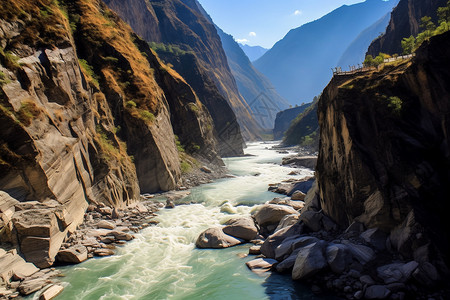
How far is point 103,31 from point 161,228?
80.7 feet

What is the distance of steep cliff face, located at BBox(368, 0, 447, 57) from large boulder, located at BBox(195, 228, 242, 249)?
2360 inches

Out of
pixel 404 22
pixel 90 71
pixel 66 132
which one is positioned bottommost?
pixel 66 132

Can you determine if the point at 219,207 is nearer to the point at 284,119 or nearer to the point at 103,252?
the point at 103,252

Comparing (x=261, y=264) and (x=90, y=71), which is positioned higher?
(x=90, y=71)

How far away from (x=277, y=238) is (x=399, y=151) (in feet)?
22.8

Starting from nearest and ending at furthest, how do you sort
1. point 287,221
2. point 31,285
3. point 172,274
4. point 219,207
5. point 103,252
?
point 31,285, point 172,274, point 103,252, point 287,221, point 219,207

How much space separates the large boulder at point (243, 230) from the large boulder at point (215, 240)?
1.20ft

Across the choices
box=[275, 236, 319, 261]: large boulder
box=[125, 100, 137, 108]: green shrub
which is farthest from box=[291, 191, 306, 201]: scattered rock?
box=[125, 100, 137, 108]: green shrub

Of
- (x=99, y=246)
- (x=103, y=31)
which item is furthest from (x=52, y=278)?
(x=103, y=31)

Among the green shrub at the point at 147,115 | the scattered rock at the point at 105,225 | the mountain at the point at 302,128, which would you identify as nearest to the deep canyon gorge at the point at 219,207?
the scattered rock at the point at 105,225

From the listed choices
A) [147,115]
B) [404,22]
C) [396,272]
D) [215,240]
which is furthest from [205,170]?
[404,22]

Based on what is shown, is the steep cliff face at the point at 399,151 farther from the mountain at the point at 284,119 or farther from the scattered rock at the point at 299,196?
the mountain at the point at 284,119

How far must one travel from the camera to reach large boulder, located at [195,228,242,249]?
15.1 m

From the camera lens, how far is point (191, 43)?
141 meters
